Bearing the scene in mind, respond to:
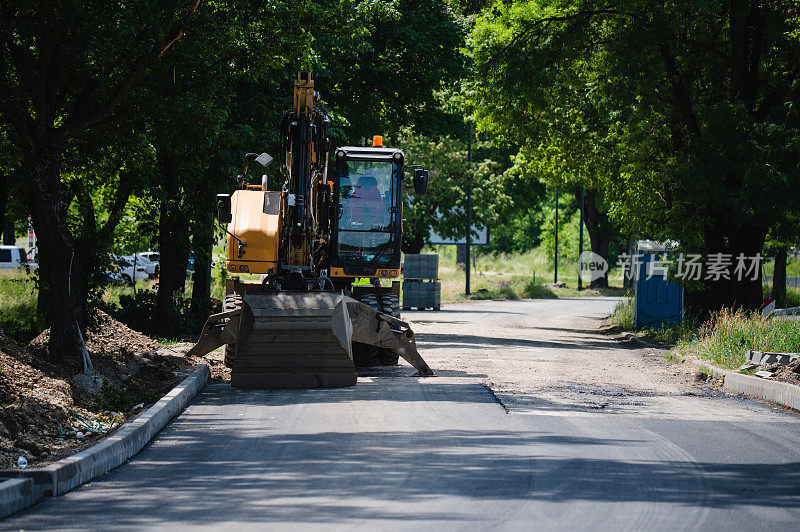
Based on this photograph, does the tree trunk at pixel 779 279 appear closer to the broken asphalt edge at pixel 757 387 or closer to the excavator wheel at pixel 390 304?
the broken asphalt edge at pixel 757 387

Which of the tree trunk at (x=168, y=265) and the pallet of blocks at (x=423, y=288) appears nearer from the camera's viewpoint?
the tree trunk at (x=168, y=265)

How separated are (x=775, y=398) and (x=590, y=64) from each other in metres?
14.7

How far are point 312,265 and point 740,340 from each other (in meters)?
7.99

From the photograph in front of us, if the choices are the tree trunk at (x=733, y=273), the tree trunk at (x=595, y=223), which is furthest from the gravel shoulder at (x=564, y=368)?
the tree trunk at (x=595, y=223)

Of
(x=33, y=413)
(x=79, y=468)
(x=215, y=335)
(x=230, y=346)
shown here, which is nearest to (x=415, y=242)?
(x=230, y=346)

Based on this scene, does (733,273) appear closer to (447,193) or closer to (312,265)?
(312,265)

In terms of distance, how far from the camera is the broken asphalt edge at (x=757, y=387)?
43.9ft

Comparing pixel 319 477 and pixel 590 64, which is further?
pixel 590 64

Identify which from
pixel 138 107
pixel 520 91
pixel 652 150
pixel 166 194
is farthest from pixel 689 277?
pixel 138 107

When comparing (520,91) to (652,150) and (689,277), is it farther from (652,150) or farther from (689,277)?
(689,277)

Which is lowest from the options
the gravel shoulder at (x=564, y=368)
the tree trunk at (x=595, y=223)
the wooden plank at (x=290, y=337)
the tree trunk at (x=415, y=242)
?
the gravel shoulder at (x=564, y=368)

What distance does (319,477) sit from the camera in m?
7.99

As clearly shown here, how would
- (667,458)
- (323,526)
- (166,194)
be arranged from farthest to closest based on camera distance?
(166,194)
(667,458)
(323,526)

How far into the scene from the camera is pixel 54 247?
13.7 metres
